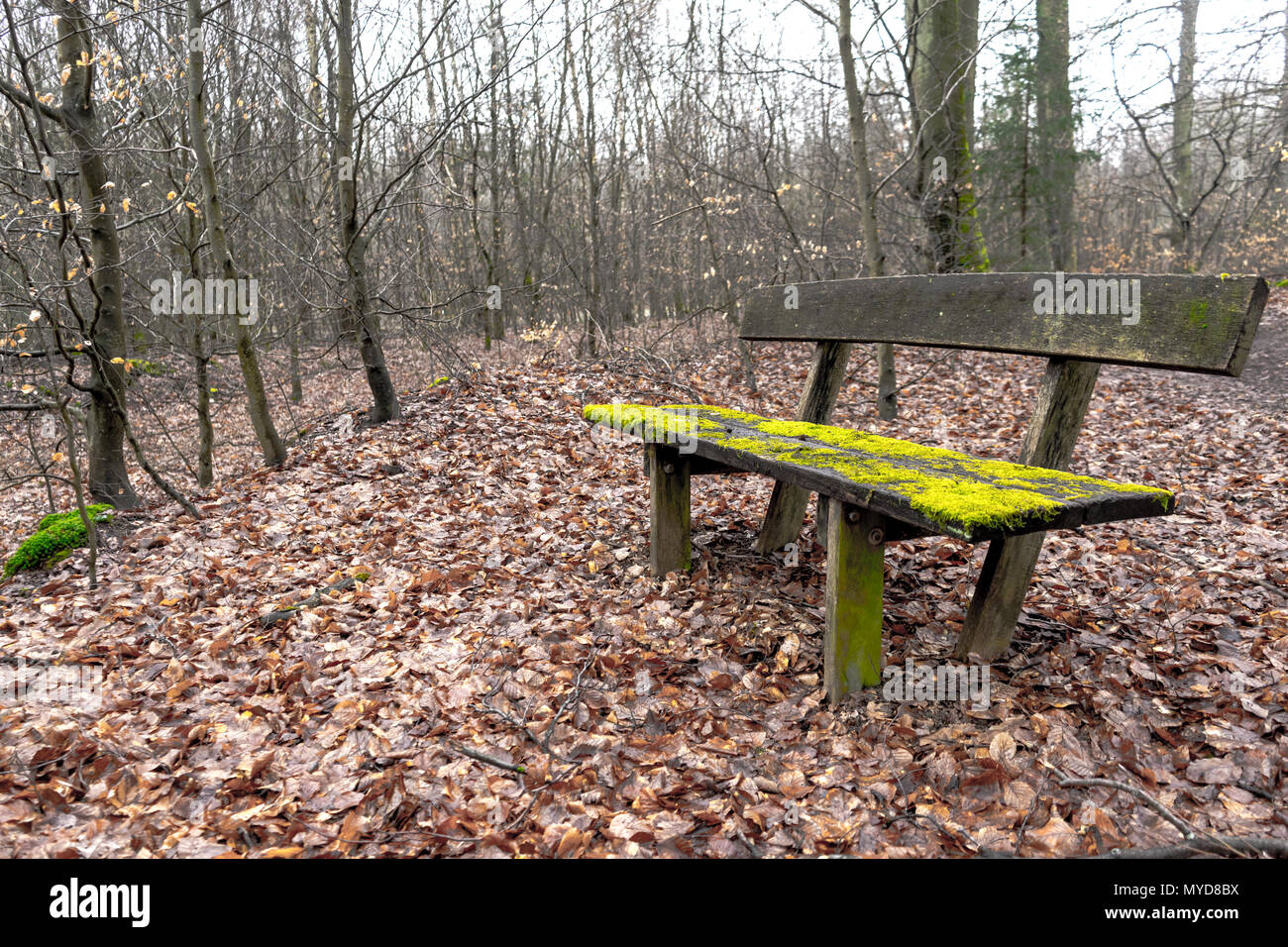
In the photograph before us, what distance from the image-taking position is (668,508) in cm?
367

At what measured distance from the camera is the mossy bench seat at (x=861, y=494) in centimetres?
202

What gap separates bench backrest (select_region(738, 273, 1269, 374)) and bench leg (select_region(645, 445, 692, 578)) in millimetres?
993

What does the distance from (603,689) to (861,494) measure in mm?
1211

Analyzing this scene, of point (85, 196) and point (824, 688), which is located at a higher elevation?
point (85, 196)

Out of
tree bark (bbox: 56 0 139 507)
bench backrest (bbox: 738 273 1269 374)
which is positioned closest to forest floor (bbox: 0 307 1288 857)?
tree bark (bbox: 56 0 139 507)

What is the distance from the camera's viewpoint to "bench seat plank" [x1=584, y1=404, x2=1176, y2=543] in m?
1.98

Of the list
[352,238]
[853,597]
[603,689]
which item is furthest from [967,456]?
[352,238]

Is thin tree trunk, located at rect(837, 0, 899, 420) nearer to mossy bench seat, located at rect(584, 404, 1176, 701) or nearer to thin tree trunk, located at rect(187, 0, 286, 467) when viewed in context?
mossy bench seat, located at rect(584, 404, 1176, 701)

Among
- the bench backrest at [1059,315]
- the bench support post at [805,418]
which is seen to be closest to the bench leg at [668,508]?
the bench support post at [805,418]

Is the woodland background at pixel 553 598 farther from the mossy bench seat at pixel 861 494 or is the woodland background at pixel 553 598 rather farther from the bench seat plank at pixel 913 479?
the bench seat plank at pixel 913 479
